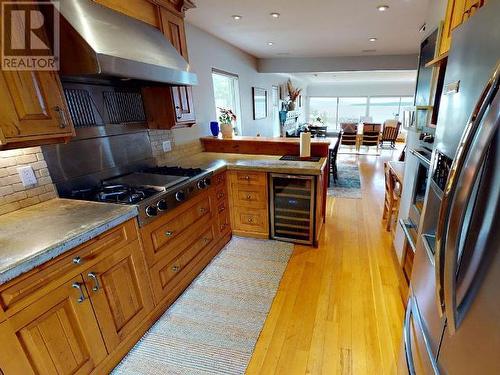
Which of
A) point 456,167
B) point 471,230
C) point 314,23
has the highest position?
point 314,23

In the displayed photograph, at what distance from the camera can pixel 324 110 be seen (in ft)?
38.3

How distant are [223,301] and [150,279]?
0.61 meters

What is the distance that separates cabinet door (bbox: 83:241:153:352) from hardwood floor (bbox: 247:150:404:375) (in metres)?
0.79

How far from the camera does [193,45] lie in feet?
10.0

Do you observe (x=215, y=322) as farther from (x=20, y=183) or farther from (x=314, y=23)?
(x=314, y=23)

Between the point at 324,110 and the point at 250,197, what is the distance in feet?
33.6

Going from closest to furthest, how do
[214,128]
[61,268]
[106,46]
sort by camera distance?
[61,268], [106,46], [214,128]

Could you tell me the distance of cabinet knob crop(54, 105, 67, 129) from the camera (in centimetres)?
139

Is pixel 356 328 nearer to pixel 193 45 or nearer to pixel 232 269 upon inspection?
pixel 232 269

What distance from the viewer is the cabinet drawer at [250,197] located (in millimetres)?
2684

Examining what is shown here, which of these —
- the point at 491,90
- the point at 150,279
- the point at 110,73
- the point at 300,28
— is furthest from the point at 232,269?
the point at 300,28

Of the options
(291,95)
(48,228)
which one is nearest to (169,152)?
(48,228)

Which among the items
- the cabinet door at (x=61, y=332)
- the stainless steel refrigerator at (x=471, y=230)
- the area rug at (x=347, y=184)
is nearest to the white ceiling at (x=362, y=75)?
the area rug at (x=347, y=184)

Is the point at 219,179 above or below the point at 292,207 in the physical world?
above
